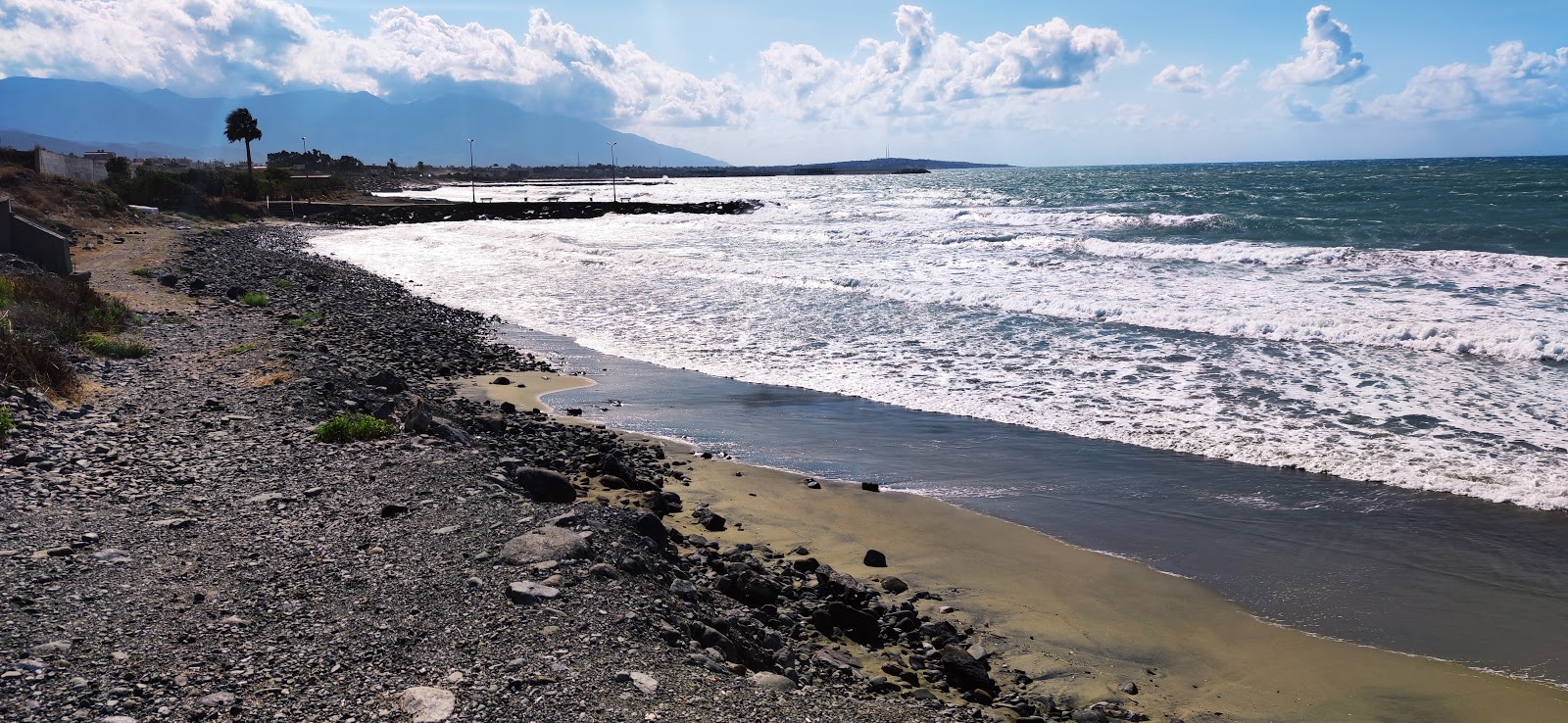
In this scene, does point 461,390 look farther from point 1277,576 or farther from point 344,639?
point 1277,576

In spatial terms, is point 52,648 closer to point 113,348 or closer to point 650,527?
point 650,527

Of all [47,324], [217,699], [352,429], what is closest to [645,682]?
[217,699]

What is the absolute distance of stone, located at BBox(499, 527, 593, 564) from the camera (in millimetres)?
5957

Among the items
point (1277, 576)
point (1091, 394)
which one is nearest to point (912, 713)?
point (1277, 576)

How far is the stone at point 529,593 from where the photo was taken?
532 cm

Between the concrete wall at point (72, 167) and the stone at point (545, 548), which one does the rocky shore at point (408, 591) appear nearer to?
the stone at point (545, 548)

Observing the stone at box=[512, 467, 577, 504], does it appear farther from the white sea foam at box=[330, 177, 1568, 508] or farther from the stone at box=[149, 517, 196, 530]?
the white sea foam at box=[330, 177, 1568, 508]

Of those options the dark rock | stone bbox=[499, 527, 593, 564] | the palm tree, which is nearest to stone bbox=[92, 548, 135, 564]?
stone bbox=[499, 527, 593, 564]

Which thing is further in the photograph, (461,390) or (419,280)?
(419,280)

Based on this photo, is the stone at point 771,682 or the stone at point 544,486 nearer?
the stone at point 771,682

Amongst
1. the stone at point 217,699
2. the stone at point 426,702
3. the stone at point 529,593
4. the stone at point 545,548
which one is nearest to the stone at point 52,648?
the stone at point 217,699

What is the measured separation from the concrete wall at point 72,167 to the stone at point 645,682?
2101 inches

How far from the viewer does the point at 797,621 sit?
626 centimetres

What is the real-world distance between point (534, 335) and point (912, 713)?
15.9 metres
